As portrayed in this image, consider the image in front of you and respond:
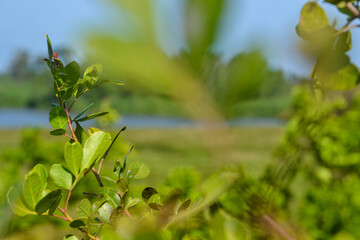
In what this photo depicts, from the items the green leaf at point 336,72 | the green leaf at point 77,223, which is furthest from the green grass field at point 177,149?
the green leaf at point 77,223

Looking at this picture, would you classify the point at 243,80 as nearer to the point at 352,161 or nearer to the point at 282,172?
the point at 282,172

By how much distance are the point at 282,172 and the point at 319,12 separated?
0.63 ft

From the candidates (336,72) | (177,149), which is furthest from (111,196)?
(177,149)

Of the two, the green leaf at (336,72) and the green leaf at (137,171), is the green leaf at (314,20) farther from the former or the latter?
A: the green leaf at (137,171)

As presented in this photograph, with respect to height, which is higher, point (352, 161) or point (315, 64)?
point (315, 64)

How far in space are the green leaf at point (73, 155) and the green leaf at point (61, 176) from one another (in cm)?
1

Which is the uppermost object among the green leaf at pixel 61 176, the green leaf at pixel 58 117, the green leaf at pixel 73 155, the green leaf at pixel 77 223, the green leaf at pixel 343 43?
the green leaf at pixel 343 43

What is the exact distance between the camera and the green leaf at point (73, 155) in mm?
295

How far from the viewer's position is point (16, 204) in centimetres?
29

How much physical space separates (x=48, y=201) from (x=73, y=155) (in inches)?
1.7

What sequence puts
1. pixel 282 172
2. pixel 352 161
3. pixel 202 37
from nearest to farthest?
pixel 202 37, pixel 282 172, pixel 352 161

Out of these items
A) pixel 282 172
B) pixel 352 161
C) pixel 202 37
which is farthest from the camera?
pixel 352 161

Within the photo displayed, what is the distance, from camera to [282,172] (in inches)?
11.9

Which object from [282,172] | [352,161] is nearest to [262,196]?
[282,172]
